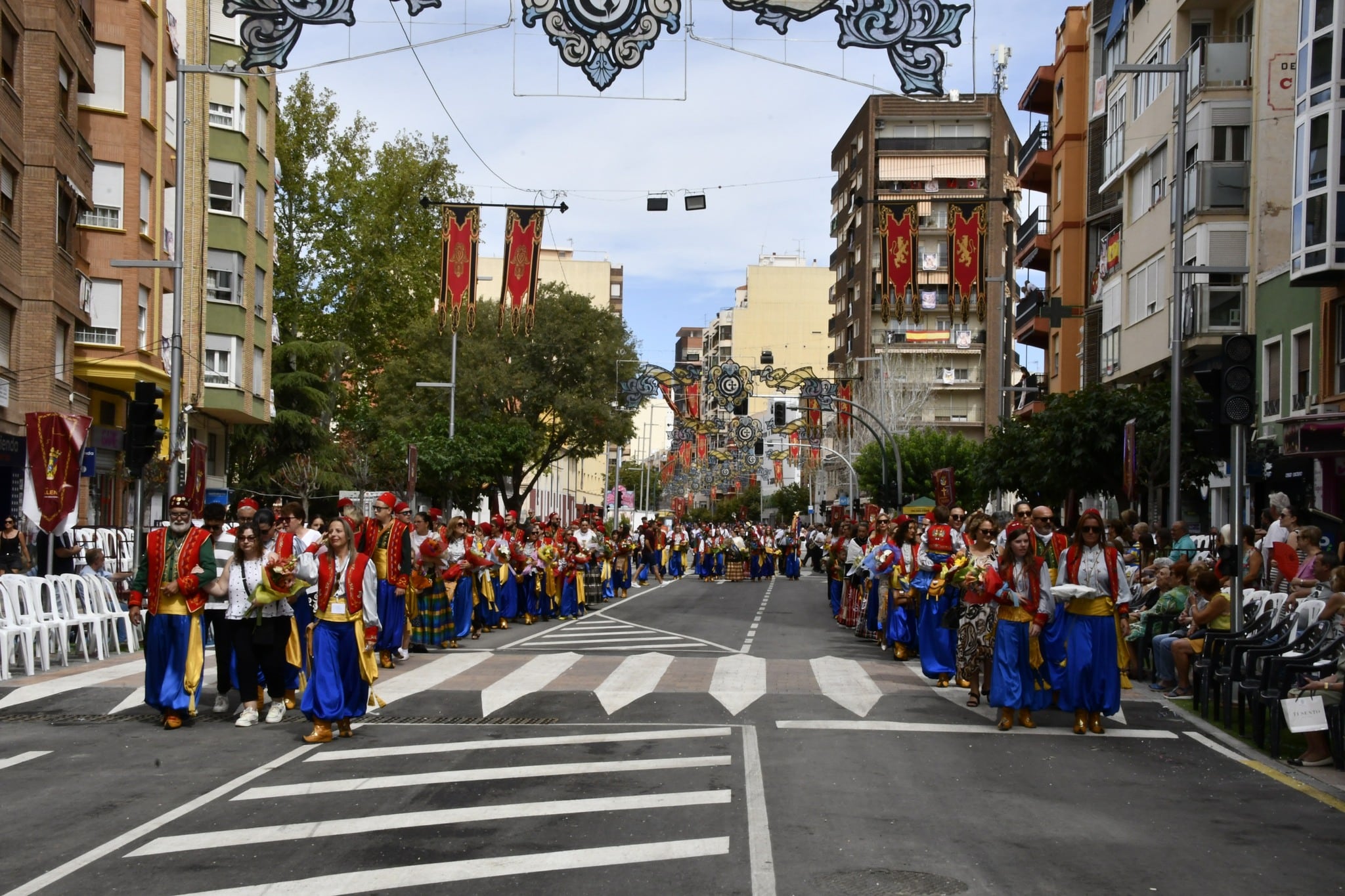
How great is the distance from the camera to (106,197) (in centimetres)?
3394

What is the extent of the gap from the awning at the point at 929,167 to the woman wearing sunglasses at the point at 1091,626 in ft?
273

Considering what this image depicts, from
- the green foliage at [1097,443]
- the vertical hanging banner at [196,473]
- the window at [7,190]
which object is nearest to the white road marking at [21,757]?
the vertical hanging banner at [196,473]

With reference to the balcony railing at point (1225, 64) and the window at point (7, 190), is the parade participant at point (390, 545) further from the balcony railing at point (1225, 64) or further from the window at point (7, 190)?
the balcony railing at point (1225, 64)

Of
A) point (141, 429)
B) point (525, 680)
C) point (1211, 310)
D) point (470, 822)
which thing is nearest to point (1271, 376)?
point (1211, 310)

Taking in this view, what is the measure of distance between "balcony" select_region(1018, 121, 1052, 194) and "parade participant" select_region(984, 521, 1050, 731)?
40.4m

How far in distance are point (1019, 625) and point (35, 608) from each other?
1077 cm

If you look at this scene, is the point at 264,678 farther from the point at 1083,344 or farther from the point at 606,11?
the point at 1083,344

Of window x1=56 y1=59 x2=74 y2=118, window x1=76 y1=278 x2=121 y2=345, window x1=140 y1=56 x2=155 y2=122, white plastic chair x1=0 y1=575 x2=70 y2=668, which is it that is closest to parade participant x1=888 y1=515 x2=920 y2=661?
white plastic chair x1=0 y1=575 x2=70 y2=668

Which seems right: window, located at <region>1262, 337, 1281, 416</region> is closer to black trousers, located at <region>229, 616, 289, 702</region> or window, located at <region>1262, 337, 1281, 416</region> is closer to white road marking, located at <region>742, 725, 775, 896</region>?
white road marking, located at <region>742, 725, 775, 896</region>

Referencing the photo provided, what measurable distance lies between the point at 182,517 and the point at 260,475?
41556 millimetres

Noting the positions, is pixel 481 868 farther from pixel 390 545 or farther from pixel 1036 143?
pixel 1036 143

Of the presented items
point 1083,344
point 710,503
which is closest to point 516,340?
point 1083,344

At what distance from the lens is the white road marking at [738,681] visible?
14.3m

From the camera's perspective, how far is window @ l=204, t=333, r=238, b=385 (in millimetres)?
42844
